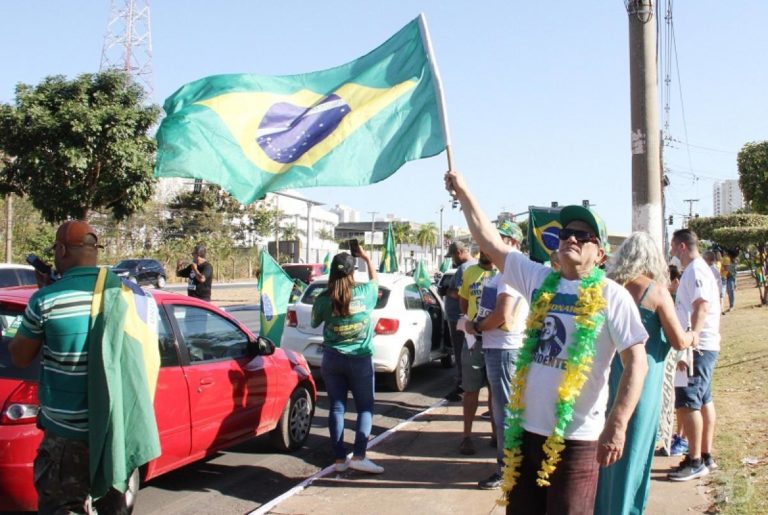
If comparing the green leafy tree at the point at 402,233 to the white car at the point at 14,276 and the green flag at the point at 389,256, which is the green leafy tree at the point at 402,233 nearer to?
the green flag at the point at 389,256

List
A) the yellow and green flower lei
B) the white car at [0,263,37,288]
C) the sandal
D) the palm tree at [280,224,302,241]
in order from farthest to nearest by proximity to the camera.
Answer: the palm tree at [280,224,302,241] < the white car at [0,263,37,288] < the sandal < the yellow and green flower lei

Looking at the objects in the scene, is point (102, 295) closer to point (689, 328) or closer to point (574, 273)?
point (574, 273)

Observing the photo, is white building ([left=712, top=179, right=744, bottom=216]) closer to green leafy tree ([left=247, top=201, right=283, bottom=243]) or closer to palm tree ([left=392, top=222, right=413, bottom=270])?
palm tree ([left=392, top=222, right=413, bottom=270])

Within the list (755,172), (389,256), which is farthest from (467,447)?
(755,172)

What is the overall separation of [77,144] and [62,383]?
16.8m

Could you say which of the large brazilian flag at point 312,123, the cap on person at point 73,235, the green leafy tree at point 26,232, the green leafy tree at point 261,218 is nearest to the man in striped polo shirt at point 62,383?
the cap on person at point 73,235

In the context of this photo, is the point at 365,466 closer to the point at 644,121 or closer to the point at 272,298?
the point at 644,121

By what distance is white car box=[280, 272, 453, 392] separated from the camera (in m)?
10.1

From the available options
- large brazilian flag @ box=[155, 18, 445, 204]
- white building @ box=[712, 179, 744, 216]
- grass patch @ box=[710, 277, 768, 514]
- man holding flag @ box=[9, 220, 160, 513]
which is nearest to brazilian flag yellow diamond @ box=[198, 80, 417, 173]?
large brazilian flag @ box=[155, 18, 445, 204]

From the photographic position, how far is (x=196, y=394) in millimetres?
5500

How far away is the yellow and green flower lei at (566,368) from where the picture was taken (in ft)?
10.6

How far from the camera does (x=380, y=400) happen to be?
972 centimetres

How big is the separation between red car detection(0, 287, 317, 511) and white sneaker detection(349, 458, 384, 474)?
3.23ft

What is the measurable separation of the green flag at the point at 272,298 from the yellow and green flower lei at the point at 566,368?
6.48 meters
